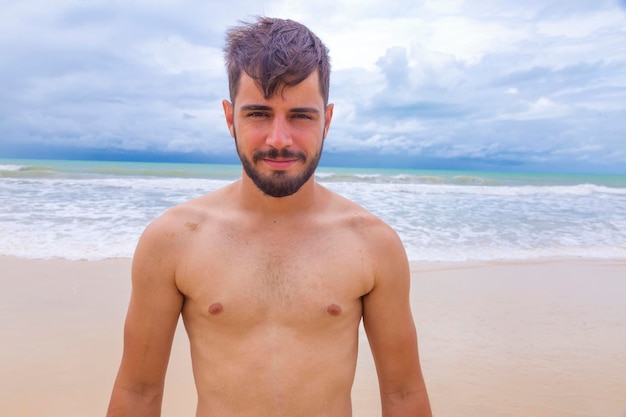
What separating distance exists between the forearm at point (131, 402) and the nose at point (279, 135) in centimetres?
96

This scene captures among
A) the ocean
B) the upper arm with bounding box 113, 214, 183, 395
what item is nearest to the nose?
the upper arm with bounding box 113, 214, 183, 395

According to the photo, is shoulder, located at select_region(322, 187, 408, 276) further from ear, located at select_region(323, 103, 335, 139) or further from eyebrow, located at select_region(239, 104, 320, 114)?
eyebrow, located at select_region(239, 104, 320, 114)

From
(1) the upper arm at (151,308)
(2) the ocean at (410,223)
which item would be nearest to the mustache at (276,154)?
(1) the upper arm at (151,308)

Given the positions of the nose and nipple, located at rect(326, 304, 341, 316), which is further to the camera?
nipple, located at rect(326, 304, 341, 316)

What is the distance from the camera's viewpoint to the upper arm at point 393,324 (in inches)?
67.9

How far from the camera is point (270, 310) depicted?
1.67 m

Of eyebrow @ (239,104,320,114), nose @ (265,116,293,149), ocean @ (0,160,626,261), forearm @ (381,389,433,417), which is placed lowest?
ocean @ (0,160,626,261)

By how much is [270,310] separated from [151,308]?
1.28 feet

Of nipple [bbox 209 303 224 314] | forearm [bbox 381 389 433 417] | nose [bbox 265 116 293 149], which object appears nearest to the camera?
nose [bbox 265 116 293 149]

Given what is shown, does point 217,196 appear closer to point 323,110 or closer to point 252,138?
point 252,138

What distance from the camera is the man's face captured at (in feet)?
5.15

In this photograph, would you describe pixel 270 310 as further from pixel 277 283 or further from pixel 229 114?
pixel 229 114

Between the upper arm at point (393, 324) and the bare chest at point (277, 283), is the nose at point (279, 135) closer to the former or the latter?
the bare chest at point (277, 283)

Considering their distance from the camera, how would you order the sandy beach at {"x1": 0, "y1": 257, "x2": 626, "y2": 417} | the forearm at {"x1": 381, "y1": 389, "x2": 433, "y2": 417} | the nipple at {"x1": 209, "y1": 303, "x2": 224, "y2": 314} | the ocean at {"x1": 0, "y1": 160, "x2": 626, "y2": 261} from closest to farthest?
the nipple at {"x1": 209, "y1": 303, "x2": 224, "y2": 314}
the forearm at {"x1": 381, "y1": 389, "x2": 433, "y2": 417}
the sandy beach at {"x1": 0, "y1": 257, "x2": 626, "y2": 417}
the ocean at {"x1": 0, "y1": 160, "x2": 626, "y2": 261}
